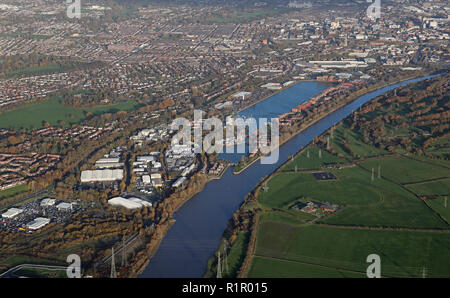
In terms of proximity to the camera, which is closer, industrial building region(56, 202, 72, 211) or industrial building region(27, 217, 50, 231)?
industrial building region(27, 217, 50, 231)

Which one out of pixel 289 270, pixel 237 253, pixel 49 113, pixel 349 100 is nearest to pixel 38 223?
pixel 237 253

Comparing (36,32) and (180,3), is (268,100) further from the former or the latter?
(180,3)

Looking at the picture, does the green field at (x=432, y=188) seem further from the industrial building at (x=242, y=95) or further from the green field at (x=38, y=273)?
the industrial building at (x=242, y=95)

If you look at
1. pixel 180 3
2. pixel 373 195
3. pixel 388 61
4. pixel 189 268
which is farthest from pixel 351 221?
pixel 180 3

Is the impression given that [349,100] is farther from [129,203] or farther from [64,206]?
[64,206]

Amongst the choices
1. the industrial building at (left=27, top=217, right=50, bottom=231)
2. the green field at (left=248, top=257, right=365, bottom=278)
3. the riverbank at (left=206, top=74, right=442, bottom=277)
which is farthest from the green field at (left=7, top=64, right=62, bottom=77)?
the green field at (left=248, top=257, right=365, bottom=278)

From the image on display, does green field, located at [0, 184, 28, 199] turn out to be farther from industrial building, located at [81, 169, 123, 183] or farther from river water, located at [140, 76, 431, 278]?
river water, located at [140, 76, 431, 278]
